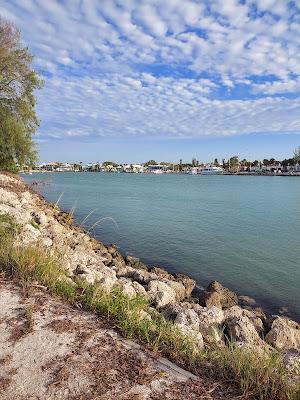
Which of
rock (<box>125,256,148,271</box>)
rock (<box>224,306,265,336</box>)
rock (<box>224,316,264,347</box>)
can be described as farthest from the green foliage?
rock (<box>125,256,148,271</box>)

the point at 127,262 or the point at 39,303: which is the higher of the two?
the point at 39,303

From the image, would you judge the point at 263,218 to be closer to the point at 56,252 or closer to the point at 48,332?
the point at 56,252

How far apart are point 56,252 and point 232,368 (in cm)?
503

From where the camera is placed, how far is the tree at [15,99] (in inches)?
1155

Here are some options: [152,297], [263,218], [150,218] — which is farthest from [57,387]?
[263,218]

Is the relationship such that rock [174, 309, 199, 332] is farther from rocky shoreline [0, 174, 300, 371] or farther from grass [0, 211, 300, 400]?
grass [0, 211, 300, 400]

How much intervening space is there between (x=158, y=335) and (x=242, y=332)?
3.30m

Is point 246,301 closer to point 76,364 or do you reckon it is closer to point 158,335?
point 158,335

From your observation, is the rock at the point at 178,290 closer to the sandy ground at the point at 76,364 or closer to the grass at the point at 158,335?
the grass at the point at 158,335

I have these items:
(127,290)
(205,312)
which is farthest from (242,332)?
(127,290)

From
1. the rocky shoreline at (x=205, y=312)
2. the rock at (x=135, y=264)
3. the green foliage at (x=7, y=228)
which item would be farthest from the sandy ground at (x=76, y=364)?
the rock at (x=135, y=264)

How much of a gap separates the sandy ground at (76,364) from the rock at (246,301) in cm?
819

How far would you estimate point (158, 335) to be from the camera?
5.17 m

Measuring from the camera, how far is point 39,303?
575 cm
